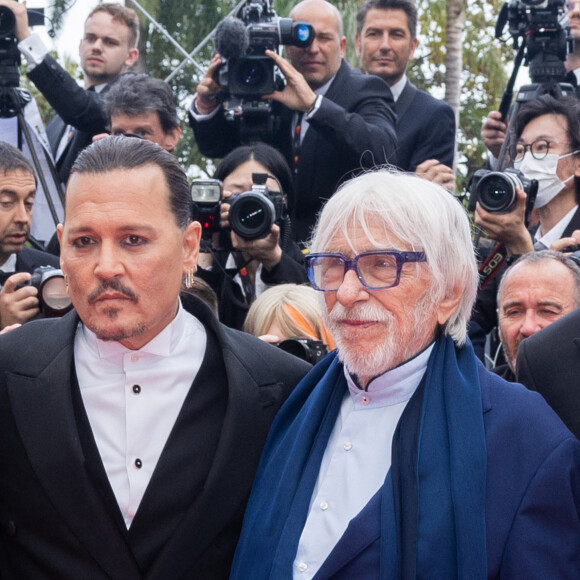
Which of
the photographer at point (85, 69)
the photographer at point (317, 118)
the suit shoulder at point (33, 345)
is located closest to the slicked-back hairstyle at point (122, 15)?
the photographer at point (85, 69)

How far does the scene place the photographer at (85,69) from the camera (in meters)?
5.51

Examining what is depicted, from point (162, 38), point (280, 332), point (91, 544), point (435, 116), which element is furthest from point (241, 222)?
point (162, 38)

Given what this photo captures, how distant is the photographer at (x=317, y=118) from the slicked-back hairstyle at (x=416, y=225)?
2193 mm

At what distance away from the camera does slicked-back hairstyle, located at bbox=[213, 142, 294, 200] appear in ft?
16.9

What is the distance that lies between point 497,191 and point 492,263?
0.98 ft

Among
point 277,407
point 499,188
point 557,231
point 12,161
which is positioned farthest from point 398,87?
point 277,407

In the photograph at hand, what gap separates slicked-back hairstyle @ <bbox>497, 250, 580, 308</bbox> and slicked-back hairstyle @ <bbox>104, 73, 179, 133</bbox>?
1.88 meters

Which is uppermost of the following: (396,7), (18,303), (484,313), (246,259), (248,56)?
(396,7)

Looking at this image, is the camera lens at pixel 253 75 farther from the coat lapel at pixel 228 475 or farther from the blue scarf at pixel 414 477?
the blue scarf at pixel 414 477

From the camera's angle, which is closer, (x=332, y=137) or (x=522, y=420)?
(x=522, y=420)

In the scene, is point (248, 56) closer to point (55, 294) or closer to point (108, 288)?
point (55, 294)

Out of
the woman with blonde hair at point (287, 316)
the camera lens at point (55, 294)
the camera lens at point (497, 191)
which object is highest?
the camera lens at point (497, 191)

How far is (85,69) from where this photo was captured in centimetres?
644

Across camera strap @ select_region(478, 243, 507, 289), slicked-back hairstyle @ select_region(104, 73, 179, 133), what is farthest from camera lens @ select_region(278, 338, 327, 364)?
slicked-back hairstyle @ select_region(104, 73, 179, 133)
